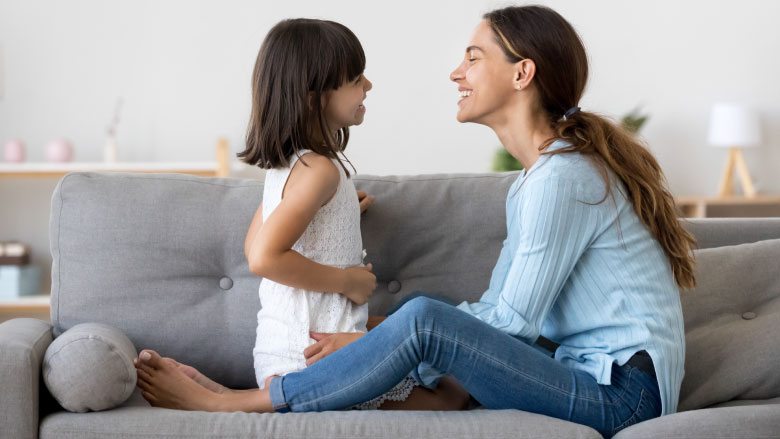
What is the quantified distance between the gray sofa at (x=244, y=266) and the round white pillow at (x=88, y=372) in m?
0.11

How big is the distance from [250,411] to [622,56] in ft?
12.2

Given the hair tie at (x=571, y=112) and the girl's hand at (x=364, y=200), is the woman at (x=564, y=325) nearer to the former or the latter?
the hair tie at (x=571, y=112)

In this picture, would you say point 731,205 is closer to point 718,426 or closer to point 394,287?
point 394,287

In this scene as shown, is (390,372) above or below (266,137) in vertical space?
below

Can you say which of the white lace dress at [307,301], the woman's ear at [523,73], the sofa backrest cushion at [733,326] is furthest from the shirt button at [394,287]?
the sofa backrest cushion at [733,326]

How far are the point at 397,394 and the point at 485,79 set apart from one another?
65 cm

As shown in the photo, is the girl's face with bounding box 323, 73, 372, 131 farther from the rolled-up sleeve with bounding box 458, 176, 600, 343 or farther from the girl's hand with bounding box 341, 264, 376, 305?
the rolled-up sleeve with bounding box 458, 176, 600, 343

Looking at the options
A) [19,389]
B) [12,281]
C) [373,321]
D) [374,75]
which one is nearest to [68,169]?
[12,281]

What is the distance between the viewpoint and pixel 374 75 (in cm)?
440

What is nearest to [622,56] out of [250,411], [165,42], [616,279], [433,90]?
[433,90]

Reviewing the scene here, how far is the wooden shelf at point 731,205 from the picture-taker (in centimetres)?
423

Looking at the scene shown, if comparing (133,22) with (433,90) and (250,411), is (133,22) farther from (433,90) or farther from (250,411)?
(250,411)

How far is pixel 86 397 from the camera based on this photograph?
1.32 meters

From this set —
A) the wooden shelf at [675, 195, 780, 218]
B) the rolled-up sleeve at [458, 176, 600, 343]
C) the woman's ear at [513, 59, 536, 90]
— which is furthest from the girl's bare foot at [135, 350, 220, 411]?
the wooden shelf at [675, 195, 780, 218]
